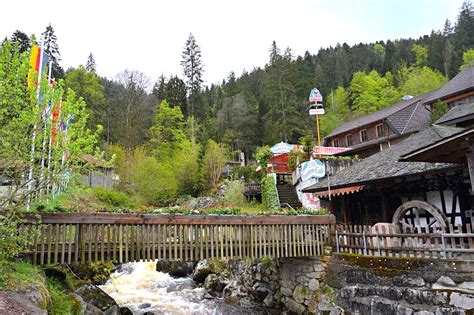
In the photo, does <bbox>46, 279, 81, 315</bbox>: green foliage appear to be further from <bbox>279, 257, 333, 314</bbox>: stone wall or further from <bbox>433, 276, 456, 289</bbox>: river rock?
<bbox>433, 276, 456, 289</bbox>: river rock

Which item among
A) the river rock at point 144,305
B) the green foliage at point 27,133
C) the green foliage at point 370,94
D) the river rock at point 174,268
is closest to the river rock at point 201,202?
the river rock at point 174,268

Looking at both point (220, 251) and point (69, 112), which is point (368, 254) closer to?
point (220, 251)

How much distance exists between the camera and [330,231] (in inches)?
443

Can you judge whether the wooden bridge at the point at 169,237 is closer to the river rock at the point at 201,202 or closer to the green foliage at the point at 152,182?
the river rock at the point at 201,202

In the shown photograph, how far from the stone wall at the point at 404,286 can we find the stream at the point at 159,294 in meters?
4.42

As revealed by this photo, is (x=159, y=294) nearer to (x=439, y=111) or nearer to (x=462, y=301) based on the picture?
(x=462, y=301)

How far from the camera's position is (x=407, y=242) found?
350 inches

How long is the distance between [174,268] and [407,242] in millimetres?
13007

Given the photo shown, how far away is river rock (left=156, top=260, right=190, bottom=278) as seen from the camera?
1809 centimetres

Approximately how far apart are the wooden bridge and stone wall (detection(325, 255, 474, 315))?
1687mm

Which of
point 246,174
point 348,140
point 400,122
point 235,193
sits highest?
point 400,122

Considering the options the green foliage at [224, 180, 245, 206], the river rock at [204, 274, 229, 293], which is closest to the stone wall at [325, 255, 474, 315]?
the river rock at [204, 274, 229, 293]

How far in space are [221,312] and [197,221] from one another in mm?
4882

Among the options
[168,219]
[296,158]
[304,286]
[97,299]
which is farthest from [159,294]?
[296,158]
